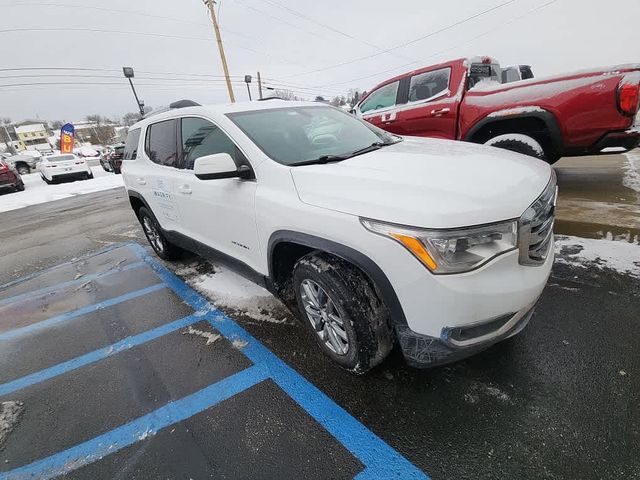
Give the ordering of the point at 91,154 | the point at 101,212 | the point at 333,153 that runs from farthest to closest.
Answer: the point at 91,154 → the point at 101,212 → the point at 333,153

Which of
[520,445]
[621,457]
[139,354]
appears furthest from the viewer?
[139,354]

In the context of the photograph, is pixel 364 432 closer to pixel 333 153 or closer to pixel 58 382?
pixel 333 153

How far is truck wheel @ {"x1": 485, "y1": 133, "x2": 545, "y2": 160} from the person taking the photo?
4176 mm

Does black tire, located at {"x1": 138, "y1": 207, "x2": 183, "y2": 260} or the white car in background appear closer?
black tire, located at {"x1": 138, "y1": 207, "x2": 183, "y2": 260}

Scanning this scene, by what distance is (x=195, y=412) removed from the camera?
6.59ft

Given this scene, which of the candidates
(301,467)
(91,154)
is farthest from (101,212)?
(91,154)

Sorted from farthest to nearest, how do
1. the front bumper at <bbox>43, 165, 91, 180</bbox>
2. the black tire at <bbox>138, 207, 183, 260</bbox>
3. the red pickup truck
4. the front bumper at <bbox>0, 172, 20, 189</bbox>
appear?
the front bumper at <bbox>43, 165, 91, 180</bbox> < the front bumper at <bbox>0, 172, 20, 189</bbox> < the black tire at <bbox>138, 207, 183, 260</bbox> < the red pickup truck

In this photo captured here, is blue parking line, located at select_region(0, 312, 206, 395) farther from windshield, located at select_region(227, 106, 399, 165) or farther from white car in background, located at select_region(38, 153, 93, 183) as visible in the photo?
white car in background, located at select_region(38, 153, 93, 183)

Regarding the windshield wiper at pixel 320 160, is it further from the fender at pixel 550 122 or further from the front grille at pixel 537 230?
the fender at pixel 550 122

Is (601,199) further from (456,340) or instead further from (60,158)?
(60,158)

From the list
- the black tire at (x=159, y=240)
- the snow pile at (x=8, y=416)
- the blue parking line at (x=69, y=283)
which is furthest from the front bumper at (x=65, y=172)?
the snow pile at (x=8, y=416)

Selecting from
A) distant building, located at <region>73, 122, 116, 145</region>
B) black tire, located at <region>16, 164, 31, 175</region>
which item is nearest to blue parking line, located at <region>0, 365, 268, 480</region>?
black tire, located at <region>16, 164, 31, 175</region>

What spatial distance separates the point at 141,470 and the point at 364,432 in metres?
1.18

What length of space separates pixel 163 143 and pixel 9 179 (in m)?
15.6
